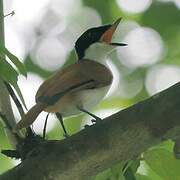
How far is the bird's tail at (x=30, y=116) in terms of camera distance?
2.43 meters

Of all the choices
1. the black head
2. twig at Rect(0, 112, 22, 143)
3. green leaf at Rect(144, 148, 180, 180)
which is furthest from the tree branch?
the black head

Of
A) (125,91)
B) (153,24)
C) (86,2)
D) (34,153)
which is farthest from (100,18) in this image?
(34,153)

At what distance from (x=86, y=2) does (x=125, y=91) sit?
1.04 m

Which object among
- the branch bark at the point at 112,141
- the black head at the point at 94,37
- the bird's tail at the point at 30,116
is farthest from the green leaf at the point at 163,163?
the black head at the point at 94,37

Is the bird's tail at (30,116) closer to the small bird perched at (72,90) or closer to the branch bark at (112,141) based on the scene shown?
the small bird perched at (72,90)

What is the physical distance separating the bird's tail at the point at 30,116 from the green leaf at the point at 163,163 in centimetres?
56

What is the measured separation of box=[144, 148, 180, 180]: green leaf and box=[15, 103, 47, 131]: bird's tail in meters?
0.56

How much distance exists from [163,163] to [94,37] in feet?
6.80

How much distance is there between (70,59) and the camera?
15.1 feet

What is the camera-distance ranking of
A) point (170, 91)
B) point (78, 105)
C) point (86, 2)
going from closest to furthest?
point (170, 91) → point (78, 105) → point (86, 2)

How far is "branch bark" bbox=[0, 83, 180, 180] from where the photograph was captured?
6.82ft

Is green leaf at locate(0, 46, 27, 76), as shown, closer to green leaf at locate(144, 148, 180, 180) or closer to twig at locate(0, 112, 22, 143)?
twig at locate(0, 112, 22, 143)

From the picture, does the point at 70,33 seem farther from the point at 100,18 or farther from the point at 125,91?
the point at 125,91

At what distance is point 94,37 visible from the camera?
13.5 ft
